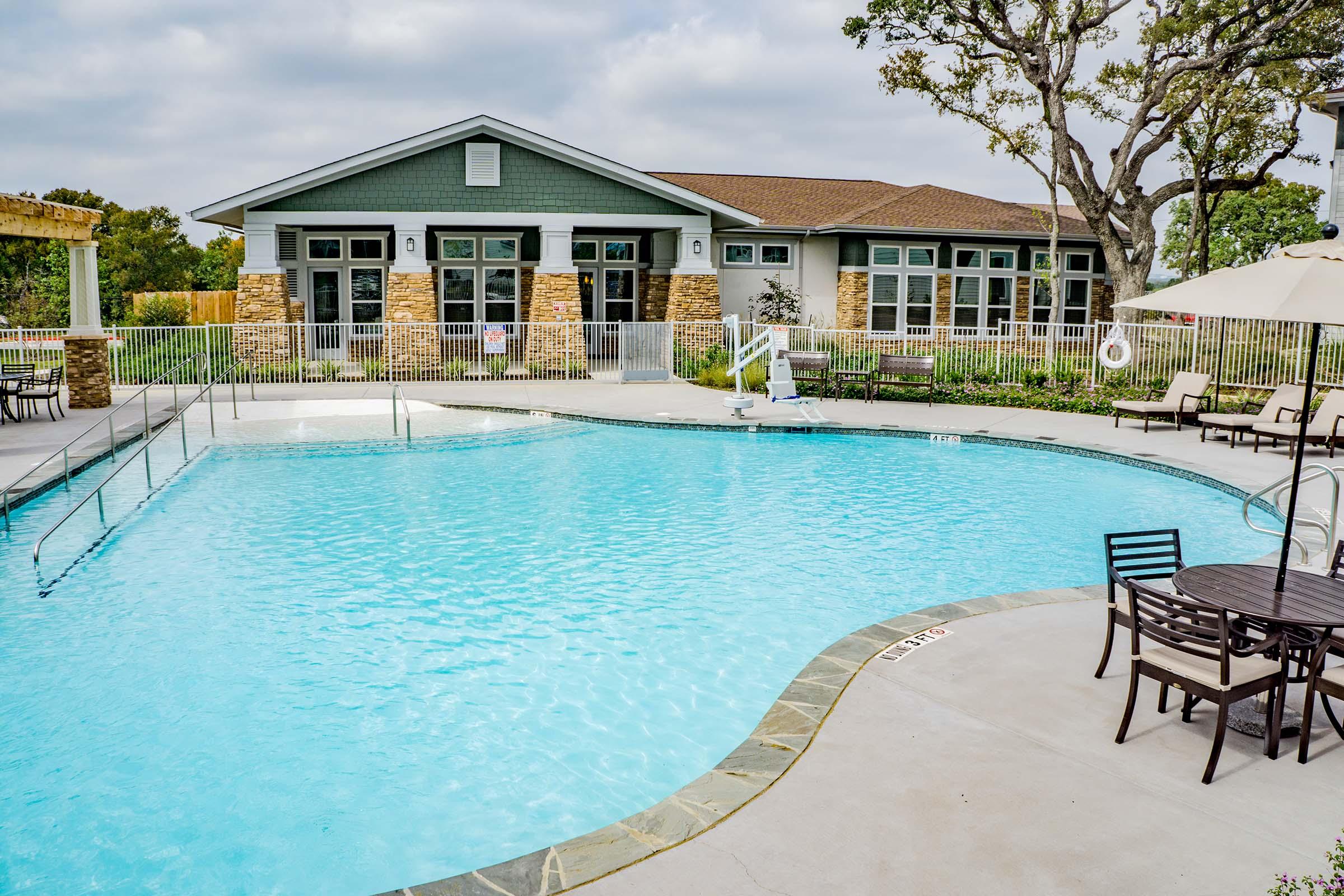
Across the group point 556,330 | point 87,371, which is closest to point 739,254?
point 556,330

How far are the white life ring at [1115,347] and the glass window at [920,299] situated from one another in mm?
11324

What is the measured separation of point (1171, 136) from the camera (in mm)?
25312

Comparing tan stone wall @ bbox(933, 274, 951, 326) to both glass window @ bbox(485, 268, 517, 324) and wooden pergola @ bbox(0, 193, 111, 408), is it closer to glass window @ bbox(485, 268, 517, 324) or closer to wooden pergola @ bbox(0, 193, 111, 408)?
glass window @ bbox(485, 268, 517, 324)

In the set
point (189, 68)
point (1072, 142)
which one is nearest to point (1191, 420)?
point (1072, 142)

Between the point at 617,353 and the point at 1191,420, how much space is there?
14.5 metres

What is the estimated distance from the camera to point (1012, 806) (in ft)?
12.9

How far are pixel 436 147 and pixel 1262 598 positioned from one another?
21.9m

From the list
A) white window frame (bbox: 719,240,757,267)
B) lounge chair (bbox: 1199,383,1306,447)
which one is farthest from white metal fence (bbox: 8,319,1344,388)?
lounge chair (bbox: 1199,383,1306,447)

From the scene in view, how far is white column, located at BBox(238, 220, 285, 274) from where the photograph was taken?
23.0 metres

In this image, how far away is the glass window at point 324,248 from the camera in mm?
25750

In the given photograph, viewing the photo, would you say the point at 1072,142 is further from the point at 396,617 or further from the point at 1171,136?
the point at 396,617

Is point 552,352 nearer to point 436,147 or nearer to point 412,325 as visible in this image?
point 412,325

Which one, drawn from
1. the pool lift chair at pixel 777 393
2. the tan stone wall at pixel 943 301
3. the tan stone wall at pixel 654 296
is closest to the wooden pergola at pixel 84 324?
the pool lift chair at pixel 777 393

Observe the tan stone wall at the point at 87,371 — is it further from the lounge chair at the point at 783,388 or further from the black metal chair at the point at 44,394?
the lounge chair at the point at 783,388
